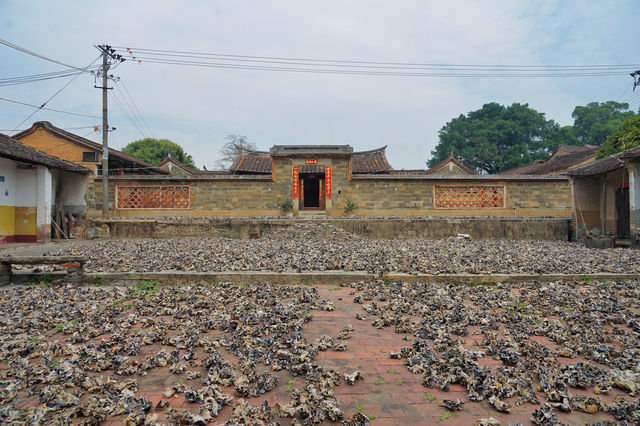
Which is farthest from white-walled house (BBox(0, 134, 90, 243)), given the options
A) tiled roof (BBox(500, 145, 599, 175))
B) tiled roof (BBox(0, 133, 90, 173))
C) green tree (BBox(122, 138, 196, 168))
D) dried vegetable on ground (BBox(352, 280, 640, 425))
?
tiled roof (BBox(500, 145, 599, 175))

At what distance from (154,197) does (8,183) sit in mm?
4511

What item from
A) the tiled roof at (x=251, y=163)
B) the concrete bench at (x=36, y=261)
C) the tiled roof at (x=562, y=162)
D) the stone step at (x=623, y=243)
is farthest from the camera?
the tiled roof at (x=562, y=162)

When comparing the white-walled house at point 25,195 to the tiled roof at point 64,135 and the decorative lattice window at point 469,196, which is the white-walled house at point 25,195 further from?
the decorative lattice window at point 469,196

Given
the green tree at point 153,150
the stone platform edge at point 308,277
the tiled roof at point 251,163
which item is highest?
the green tree at point 153,150

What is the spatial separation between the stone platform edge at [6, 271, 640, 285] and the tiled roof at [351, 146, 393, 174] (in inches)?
603

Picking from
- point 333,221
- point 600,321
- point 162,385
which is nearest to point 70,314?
point 162,385

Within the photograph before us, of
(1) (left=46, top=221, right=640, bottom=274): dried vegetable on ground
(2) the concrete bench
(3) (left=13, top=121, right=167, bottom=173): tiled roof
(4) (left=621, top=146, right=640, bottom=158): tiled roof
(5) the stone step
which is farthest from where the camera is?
(3) (left=13, top=121, right=167, bottom=173): tiled roof

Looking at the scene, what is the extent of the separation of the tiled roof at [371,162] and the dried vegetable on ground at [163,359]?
16.8m

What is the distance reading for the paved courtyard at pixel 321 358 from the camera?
202cm

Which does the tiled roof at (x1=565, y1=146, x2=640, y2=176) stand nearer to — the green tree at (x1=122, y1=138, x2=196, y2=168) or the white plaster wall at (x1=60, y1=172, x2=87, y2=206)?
the white plaster wall at (x1=60, y1=172, x2=87, y2=206)

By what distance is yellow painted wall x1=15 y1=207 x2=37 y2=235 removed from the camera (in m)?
11.1

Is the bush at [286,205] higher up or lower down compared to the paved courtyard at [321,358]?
higher up

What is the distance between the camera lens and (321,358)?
274cm

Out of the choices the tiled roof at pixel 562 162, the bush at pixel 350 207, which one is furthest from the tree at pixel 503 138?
the bush at pixel 350 207
